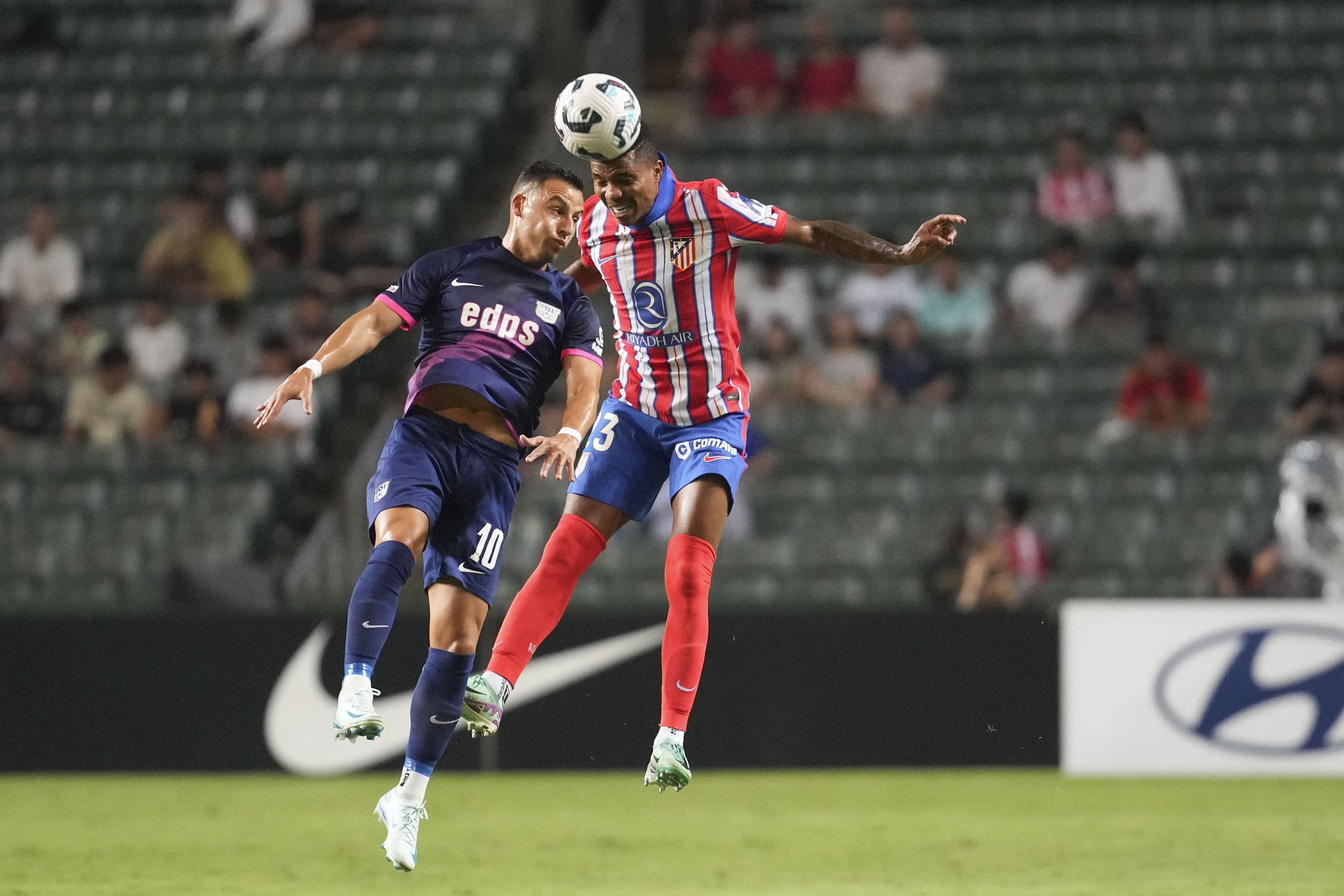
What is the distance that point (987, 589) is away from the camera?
478 inches

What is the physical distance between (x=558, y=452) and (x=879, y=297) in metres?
7.85

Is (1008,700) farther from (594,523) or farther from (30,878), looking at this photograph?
(30,878)

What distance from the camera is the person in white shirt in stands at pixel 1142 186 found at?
1470cm

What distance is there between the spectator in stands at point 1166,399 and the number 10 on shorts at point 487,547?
7.22m

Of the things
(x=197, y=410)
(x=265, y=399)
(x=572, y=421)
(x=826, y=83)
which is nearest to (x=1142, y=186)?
(x=826, y=83)

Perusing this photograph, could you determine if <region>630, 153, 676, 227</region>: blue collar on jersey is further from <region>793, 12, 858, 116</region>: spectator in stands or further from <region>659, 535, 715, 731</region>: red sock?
<region>793, 12, 858, 116</region>: spectator in stands

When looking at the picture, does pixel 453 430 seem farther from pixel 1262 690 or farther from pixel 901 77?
pixel 901 77

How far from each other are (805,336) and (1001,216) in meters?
2.13

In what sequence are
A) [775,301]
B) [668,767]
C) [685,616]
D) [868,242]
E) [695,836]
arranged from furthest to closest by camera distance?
[775,301], [695,836], [685,616], [868,242], [668,767]

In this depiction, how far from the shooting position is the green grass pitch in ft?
24.7

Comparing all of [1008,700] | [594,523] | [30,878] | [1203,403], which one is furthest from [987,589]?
[30,878]

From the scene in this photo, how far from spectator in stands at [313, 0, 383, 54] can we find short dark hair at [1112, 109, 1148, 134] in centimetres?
657

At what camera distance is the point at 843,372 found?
13.8 metres

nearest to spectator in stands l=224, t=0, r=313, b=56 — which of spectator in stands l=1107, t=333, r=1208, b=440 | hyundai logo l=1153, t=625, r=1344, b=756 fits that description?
spectator in stands l=1107, t=333, r=1208, b=440
